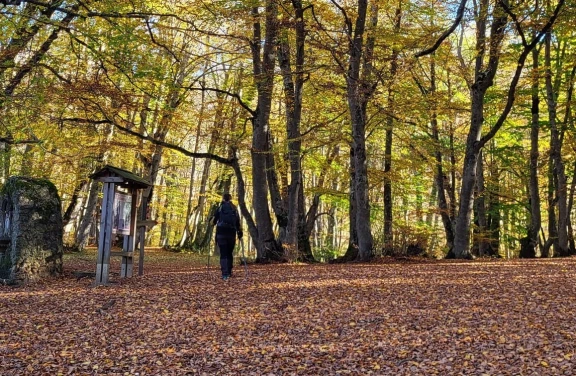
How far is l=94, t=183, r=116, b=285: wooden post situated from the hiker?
200cm

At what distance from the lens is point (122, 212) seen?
11062mm

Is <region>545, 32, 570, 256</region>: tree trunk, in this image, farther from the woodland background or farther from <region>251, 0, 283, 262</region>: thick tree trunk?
<region>251, 0, 283, 262</region>: thick tree trunk

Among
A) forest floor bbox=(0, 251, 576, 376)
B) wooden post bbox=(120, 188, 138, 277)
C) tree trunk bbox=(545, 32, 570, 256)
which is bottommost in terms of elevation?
forest floor bbox=(0, 251, 576, 376)

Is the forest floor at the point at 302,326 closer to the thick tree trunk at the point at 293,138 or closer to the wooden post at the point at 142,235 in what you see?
the wooden post at the point at 142,235

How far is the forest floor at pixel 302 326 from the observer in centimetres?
520

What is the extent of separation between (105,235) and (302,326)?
522 cm

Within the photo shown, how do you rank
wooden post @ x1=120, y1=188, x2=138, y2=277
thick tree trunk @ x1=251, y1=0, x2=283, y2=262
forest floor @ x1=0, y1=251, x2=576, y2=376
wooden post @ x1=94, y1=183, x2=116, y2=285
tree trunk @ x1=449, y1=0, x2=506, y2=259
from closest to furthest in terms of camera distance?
forest floor @ x1=0, y1=251, x2=576, y2=376 < wooden post @ x1=94, y1=183, x2=116, y2=285 < wooden post @ x1=120, y1=188, x2=138, y2=277 < tree trunk @ x1=449, y1=0, x2=506, y2=259 < thick tree trunk @ x1=251, y1=0, x2=283, y2=262

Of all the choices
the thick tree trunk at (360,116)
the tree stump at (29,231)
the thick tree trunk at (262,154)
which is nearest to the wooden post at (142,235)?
the tree stump at (29,231)

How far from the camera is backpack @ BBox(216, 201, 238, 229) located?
1106cm

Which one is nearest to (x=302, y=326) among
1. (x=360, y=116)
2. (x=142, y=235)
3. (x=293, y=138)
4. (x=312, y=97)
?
(x=142, y=235)

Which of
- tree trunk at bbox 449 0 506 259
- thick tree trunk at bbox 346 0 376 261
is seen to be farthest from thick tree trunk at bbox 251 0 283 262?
tree trunk at bbox 449 0 506 259

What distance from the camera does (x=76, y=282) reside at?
1097 cm

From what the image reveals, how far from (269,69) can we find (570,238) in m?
12.2

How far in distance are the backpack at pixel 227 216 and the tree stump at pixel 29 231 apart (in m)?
3.33
